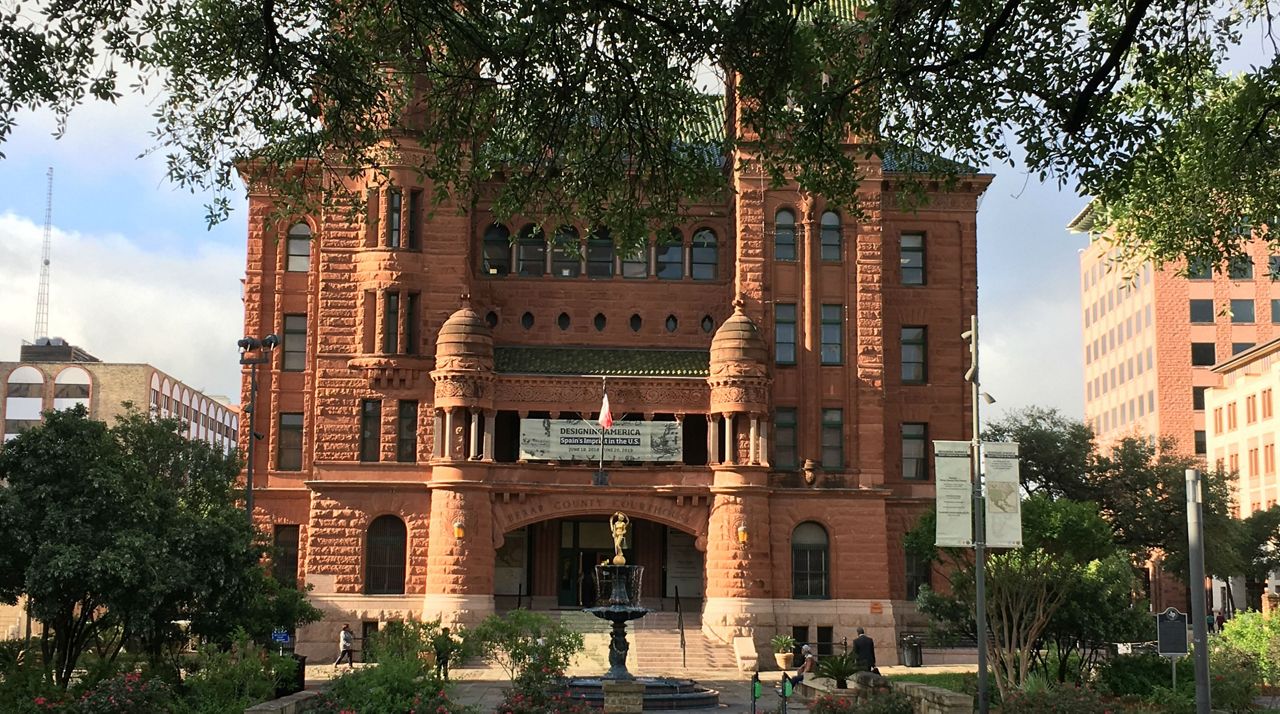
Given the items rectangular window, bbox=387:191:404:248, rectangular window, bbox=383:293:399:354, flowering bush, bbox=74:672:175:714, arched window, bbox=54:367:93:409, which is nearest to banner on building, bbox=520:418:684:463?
rectangular window, bbox=383:293:399:354

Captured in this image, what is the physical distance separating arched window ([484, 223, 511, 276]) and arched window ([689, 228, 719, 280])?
6519 millimetres

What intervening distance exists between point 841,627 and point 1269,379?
4716 centimetres

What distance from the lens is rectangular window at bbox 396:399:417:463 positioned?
150 ft

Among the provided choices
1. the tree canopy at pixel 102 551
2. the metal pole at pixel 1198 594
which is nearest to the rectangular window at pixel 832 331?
the tree canopy at pixel 102 551

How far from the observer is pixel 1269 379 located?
81.1 meters

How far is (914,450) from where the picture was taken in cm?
4956

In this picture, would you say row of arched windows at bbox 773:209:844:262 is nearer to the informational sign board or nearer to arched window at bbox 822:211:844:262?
arched window at bbox 822:211:844:262

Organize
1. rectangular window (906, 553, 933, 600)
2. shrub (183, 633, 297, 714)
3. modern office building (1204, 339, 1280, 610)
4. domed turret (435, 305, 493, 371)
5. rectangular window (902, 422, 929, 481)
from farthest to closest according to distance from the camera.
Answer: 1. modern office building (1204, 339, 1280, 610)
2. rectangular window (902, 422, 929, 481)
3. rectangular window (906, 553, 933, 600)
4. domed turret (435, 305, 493, 371)
5. shrub (183, 633, 297, 714)

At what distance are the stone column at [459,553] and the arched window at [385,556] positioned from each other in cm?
127

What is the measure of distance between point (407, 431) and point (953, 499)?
25.5m

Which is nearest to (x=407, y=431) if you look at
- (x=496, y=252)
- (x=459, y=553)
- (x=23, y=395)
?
(x=459, y=553)

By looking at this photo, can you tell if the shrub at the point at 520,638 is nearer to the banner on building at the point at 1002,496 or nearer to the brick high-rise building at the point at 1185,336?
the banner on building at the point at 1002,496

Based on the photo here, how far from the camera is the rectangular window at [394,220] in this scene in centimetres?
4628

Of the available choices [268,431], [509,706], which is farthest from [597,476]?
[509,706]
